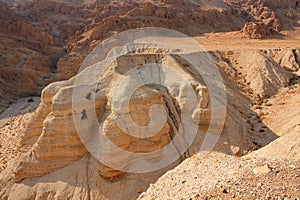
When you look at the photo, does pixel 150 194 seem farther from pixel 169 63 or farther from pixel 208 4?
pixel 208 4

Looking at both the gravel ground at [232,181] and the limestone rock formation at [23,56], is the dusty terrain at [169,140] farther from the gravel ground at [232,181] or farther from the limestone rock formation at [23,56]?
the limestone rock formation at [23,56]

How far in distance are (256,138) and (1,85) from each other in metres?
28.2

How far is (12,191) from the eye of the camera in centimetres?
1109

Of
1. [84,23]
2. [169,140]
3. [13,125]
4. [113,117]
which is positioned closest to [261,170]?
[169,140]

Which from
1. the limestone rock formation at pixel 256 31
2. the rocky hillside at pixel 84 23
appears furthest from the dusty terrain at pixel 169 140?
the limestone rock formation at pixel 256 31

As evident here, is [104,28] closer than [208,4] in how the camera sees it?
Yes

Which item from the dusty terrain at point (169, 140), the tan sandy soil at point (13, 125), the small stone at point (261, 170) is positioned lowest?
the tan sandy soil at point (13, 125)

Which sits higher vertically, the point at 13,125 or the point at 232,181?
the point at 232,181

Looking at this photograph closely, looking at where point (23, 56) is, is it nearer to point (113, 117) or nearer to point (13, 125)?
point (13, 125)

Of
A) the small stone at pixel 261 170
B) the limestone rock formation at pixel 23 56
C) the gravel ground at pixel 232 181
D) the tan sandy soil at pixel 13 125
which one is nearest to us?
the gravel ground at pixel 232 181

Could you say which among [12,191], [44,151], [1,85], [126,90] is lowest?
[1,85]

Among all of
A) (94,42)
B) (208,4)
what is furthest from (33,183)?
(208,4)

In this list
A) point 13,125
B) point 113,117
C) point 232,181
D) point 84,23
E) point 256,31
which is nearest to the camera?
point 232,181

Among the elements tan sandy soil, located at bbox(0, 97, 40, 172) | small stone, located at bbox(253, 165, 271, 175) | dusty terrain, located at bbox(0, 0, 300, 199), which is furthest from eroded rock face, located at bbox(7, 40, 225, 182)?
small stone, located at bbox(253, 165, 271, 175)
